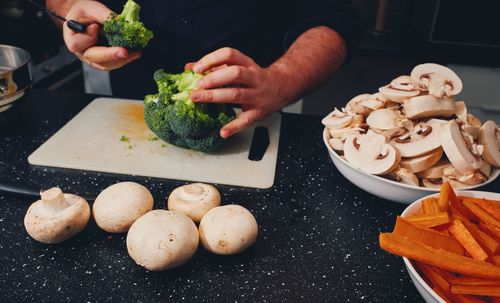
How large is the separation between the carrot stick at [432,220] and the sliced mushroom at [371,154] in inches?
6.2

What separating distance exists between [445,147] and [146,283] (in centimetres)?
65

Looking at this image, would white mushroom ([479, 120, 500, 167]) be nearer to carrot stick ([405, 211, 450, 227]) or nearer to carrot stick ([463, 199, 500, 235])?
carrot stick ([463, 199, 500, 235])

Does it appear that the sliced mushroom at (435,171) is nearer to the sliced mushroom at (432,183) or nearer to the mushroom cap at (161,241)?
the sliced mushroom at (432,183)

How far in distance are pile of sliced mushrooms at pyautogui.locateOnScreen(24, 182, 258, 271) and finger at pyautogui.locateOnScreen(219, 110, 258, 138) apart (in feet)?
0.88

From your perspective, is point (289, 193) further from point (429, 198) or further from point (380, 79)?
point (380, 79)

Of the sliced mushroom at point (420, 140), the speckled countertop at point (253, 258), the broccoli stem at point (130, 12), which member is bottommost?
the speckled countertop at point (253, 258)

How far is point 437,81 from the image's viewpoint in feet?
3.22

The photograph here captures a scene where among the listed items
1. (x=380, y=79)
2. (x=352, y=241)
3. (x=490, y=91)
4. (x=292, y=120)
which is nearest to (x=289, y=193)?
(x=352, y=241)

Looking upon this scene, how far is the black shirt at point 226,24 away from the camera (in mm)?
1502

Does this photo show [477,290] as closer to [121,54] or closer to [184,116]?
[184,116]

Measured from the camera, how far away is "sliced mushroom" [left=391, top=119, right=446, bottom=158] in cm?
90

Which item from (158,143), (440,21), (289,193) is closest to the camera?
(289,193)

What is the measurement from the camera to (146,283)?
765 mm

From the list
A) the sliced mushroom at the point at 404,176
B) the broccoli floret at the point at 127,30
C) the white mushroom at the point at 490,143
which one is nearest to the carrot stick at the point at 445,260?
the sliced mushroom at the point at 404,176
